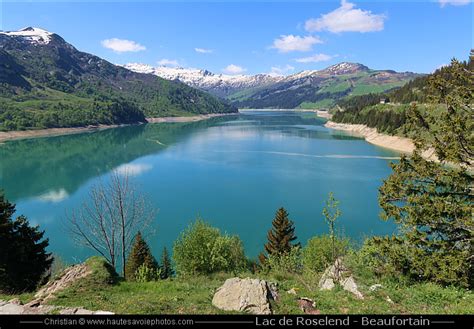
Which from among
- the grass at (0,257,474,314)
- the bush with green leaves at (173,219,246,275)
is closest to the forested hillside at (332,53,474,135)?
the bush with green leaves at (173,219,246,275)

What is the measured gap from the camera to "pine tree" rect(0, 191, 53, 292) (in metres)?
22.4

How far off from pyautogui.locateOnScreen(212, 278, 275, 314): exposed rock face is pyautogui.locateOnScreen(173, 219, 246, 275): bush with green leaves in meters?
15.8

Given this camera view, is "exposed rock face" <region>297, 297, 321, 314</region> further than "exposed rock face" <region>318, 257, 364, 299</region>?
No

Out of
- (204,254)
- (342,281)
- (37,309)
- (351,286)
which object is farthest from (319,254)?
(37,309)

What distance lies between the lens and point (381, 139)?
126 m

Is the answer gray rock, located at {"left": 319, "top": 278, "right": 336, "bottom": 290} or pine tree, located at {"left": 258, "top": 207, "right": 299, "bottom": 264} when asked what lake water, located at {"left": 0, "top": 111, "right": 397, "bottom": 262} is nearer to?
pine tree, located at {"left": 258, "top": 207, "right": 299, "bottom": 264}

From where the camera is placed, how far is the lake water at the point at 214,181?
1800 inches

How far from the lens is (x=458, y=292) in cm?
1324

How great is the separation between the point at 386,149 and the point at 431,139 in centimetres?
10508

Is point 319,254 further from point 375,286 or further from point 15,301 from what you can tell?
point 15,301

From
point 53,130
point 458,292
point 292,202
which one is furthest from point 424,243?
point 53,130

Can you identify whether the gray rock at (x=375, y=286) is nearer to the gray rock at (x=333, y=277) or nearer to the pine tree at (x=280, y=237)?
the gray rock at (x=333, y=277)

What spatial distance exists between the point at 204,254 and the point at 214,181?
136ft
